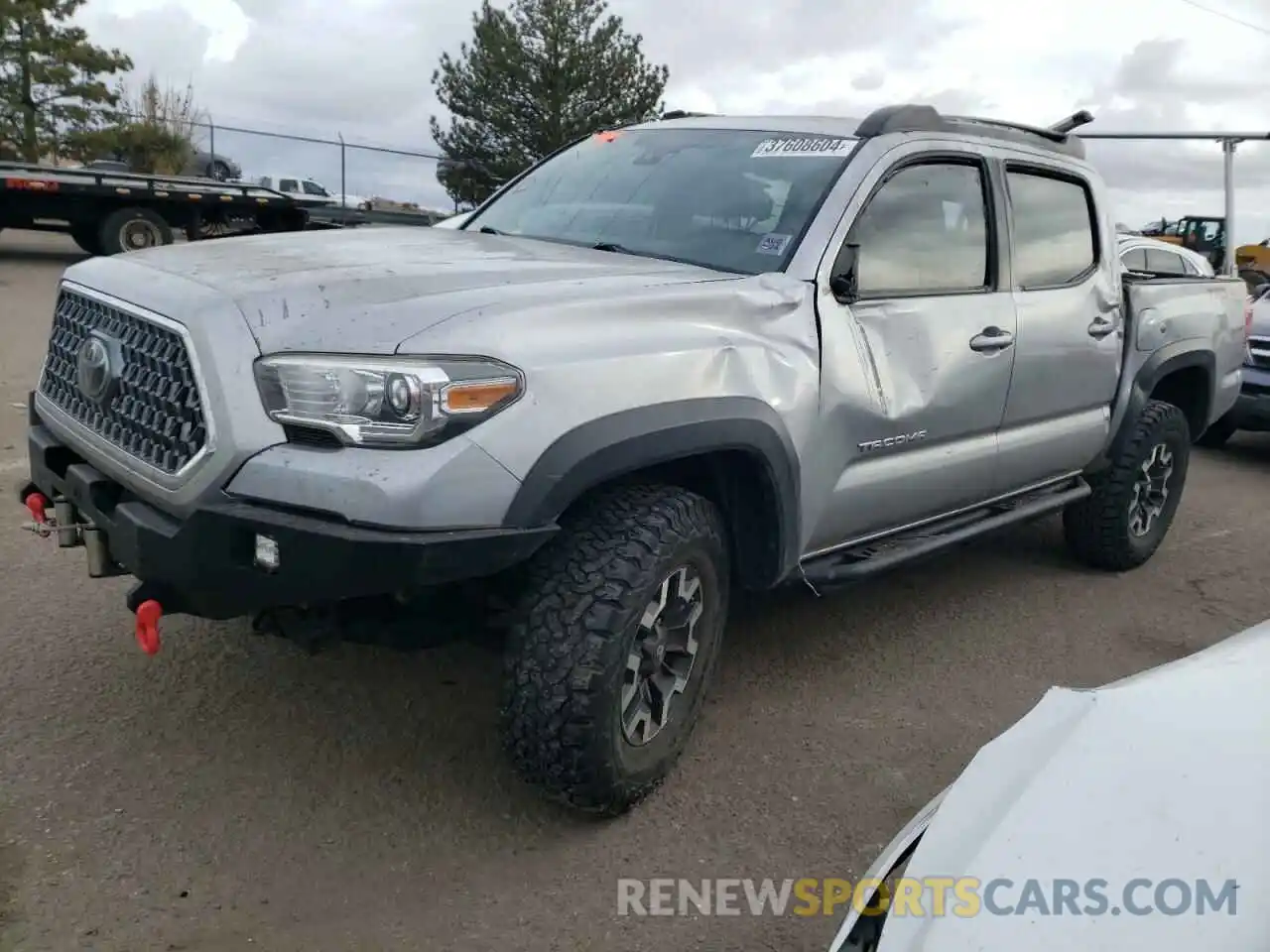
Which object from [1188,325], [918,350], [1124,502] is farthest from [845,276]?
[1188,325]

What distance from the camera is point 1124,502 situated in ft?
17.2

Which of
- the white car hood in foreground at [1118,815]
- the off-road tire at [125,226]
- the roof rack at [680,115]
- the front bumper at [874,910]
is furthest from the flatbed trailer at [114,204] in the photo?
the white car hood in foreground at [1118,815]

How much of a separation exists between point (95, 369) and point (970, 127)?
313cm

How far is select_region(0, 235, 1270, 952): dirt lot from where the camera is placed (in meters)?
2.62

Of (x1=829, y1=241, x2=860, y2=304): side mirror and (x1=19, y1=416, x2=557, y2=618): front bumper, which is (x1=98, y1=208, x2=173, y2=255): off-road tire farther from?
(x1=19, y1=416, x2=557, y2=618): front bumper

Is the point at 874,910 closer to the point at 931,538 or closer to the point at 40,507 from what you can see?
the point at 931,538

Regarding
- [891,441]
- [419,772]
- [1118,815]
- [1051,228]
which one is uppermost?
[1051,228]

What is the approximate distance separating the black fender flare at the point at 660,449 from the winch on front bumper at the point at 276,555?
0.09 metres

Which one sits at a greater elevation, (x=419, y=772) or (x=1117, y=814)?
(x=1117, y=814)

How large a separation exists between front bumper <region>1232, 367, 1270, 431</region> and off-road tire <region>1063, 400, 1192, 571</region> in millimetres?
3368

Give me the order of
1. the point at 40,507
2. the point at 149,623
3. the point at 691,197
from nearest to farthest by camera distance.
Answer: the point at 149,623 < the point at 40,507 < the point at 691,197

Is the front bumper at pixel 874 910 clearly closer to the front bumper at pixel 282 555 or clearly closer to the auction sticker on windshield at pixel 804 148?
the front bumper at pixel 282 555

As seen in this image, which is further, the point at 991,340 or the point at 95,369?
the point at 991,340

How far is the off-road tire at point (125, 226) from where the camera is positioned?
48.9 feet
